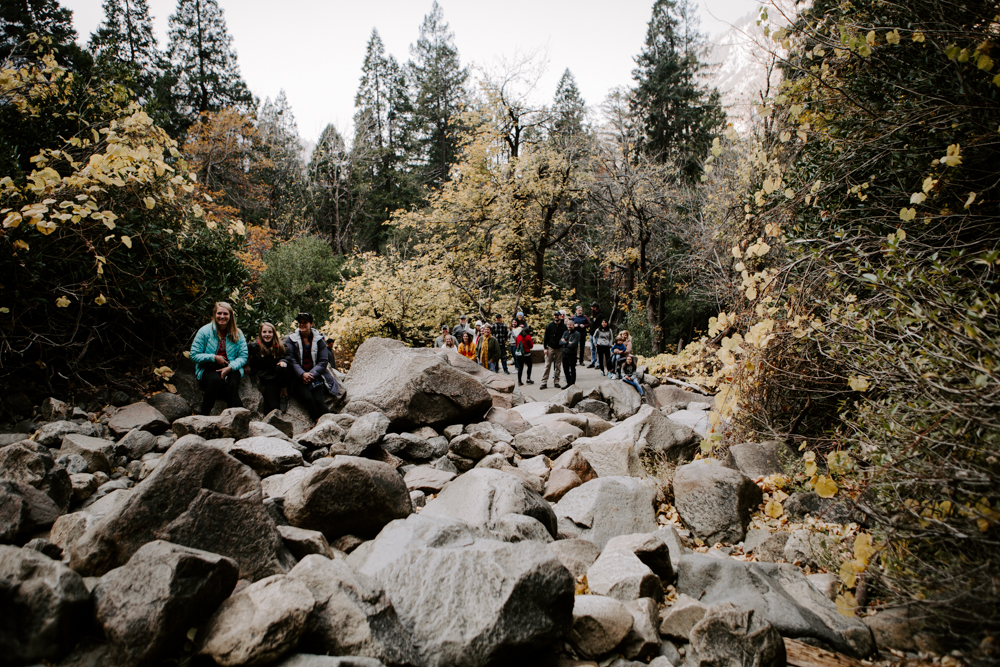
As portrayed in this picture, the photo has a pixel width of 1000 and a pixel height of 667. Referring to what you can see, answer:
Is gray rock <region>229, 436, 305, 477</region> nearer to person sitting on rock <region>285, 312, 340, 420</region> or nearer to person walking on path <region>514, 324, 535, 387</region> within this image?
person sitting on rock <region>285, 312, 340, 420</region>

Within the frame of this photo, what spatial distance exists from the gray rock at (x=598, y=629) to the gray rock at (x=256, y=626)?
5.19 ft

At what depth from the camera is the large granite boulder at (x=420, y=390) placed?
740cm

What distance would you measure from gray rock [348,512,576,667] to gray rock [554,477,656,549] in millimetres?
1783

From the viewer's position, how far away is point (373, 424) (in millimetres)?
6359

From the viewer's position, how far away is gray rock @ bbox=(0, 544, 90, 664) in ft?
7.63

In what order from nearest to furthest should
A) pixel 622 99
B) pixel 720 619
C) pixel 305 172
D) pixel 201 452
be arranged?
pixel 720 619, pixel 201 452, pixel 622 99, pixel 305 172

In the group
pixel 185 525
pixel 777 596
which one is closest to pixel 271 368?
pixel 185 525

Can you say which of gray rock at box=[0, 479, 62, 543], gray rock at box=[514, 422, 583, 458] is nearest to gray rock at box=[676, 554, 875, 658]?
gray rock at box=[514, 422, 583, 458]

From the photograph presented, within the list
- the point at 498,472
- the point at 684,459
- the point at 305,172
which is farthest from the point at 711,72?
the point at 498,472

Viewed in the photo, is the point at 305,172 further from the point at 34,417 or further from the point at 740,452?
the point at 740,452

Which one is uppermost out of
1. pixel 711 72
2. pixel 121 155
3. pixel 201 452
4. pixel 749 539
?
pixel 711 72

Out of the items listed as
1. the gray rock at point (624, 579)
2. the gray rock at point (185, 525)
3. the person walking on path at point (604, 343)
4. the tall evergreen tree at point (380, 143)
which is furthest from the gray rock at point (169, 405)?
the tall evergreen tree at point (380, 143)

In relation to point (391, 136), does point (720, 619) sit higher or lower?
lower

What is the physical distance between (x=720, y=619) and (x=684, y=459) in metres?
3.54
